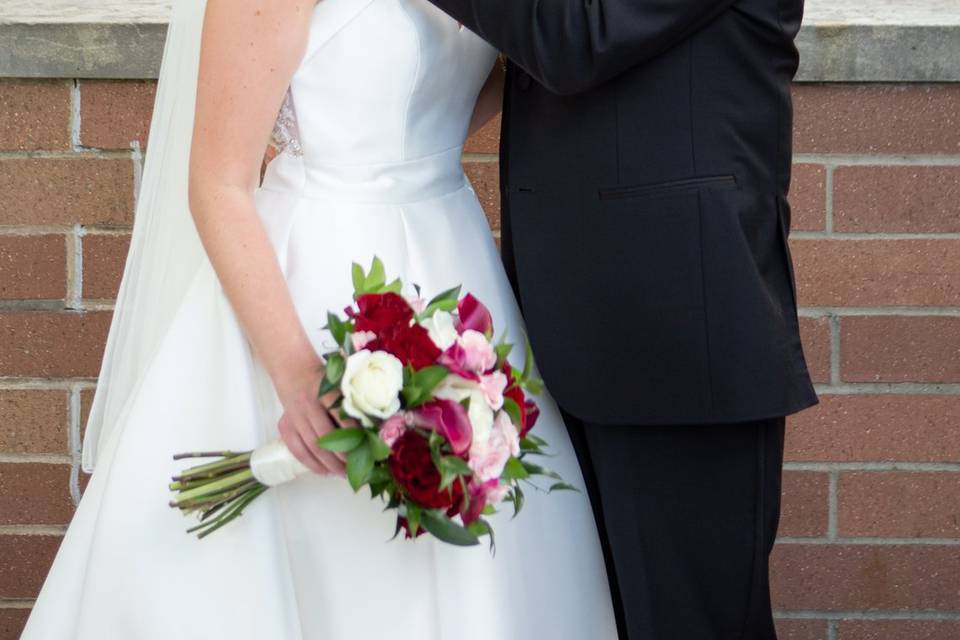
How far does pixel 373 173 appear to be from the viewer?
161 cm

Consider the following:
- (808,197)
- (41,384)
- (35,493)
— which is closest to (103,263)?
(41,384)

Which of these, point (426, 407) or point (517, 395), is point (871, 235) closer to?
point (517, 395)

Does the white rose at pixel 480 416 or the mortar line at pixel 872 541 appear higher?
the white rose at pixel 480 416

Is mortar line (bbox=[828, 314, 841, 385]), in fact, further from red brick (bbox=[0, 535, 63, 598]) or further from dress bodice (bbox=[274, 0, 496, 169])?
red brick (bbox=[0, 535, 63, 598])

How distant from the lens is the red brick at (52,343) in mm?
2400

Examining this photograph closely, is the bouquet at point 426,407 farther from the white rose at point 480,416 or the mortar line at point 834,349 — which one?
the mortar line at point 834,349

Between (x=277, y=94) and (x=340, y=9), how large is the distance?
0.15 metres

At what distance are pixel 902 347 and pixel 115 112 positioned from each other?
1605 millimetres

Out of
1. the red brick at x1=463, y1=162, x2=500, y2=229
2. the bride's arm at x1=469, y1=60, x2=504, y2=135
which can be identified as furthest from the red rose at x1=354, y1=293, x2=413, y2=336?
the red brick at x1=463, y1=162, x2=500, y2=229

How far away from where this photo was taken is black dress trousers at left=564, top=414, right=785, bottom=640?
1.63 meters

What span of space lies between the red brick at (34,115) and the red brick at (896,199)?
1500mm

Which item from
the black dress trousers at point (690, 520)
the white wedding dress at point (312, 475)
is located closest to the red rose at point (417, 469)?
the white wedding dress at point (312, 475)

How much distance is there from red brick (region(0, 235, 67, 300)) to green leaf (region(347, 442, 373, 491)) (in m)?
1.30

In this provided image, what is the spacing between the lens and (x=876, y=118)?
232cm
